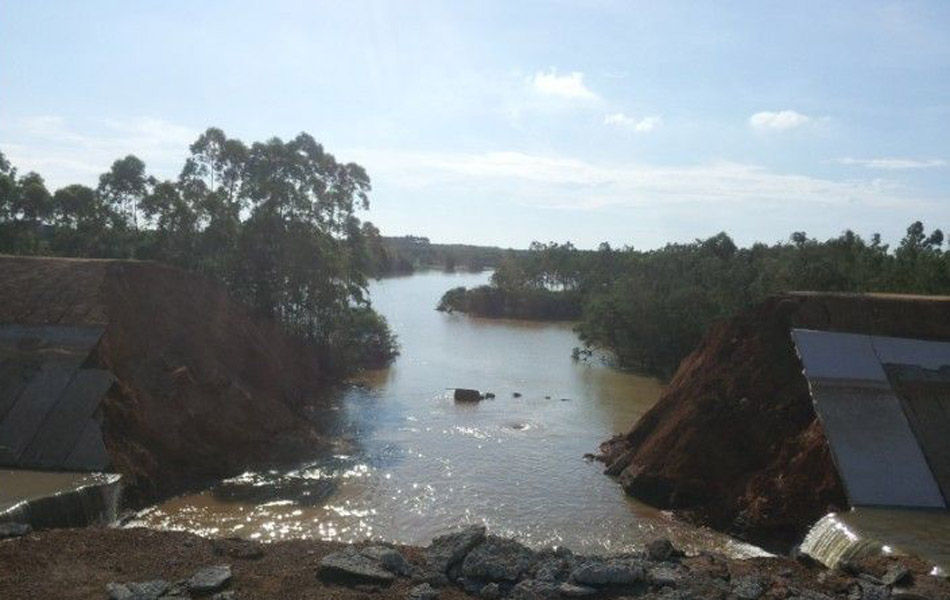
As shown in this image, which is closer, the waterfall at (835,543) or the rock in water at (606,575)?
the rock in water at (606,575)

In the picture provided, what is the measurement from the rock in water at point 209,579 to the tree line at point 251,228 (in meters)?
20.2

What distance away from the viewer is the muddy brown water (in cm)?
1741

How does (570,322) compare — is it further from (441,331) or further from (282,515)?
(282,515)

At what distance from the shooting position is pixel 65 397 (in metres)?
19.6

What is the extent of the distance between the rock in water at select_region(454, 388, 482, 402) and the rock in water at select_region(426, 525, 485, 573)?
18368mm

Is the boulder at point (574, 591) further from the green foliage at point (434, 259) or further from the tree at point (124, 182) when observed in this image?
the green foliage at point (434, 259)

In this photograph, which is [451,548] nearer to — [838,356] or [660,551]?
[660,551]

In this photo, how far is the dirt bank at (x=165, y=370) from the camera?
20.0 meters

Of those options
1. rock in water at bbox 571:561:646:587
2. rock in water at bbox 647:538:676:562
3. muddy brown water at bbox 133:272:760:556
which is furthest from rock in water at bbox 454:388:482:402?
rock in water at bbox 571:561:646:587

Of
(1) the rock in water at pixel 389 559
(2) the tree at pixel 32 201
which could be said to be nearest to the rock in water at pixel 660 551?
(1) the rock in water at pixel 389 559

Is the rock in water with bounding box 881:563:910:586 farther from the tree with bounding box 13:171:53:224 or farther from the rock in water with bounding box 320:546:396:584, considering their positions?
the tree with bounding box 13:171:53:224

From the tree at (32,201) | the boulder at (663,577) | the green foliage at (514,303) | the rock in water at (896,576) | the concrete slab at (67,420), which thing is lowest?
the boulder at (663,577)

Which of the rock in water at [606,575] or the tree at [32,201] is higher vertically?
the tree at [32,201]

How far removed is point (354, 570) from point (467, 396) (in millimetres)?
20137
